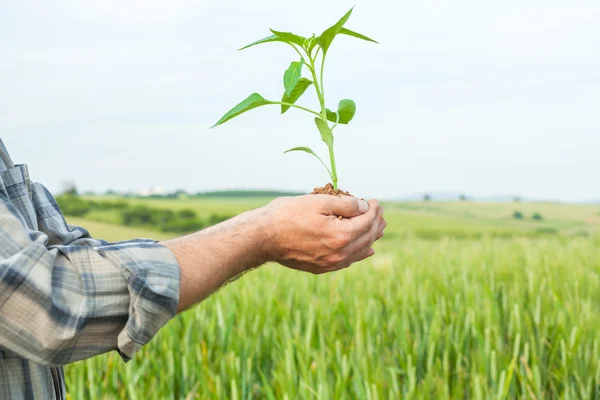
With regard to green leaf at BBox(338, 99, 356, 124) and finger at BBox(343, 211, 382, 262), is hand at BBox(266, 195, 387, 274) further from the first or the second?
green leaf at BBox(338, 99, 356, 124)

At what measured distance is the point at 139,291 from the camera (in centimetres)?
93

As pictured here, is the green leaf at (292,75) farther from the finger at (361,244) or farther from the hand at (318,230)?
the finger at (361,244)

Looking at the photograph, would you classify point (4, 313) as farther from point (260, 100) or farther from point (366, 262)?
point (366, 262)

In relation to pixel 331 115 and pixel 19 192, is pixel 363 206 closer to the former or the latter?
pixel 331 115

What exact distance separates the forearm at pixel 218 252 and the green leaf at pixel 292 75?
24 centimetres

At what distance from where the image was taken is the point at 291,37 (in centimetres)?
120

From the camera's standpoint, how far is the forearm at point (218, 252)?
1016 millimetres

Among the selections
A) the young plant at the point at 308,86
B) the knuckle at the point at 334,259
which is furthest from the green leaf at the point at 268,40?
the knuckle at the point at 334,259

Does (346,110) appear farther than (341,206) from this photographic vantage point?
Yes

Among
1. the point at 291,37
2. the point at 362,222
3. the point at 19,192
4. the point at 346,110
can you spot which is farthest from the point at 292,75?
the point at 19,192

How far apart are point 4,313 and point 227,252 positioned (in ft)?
1.19

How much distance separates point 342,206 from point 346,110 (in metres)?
0.25

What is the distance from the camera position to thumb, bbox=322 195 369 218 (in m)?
1.20

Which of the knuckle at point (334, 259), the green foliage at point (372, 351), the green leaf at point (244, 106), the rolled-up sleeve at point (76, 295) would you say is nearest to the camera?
the rolled-up sleeve at point (76, 295)
